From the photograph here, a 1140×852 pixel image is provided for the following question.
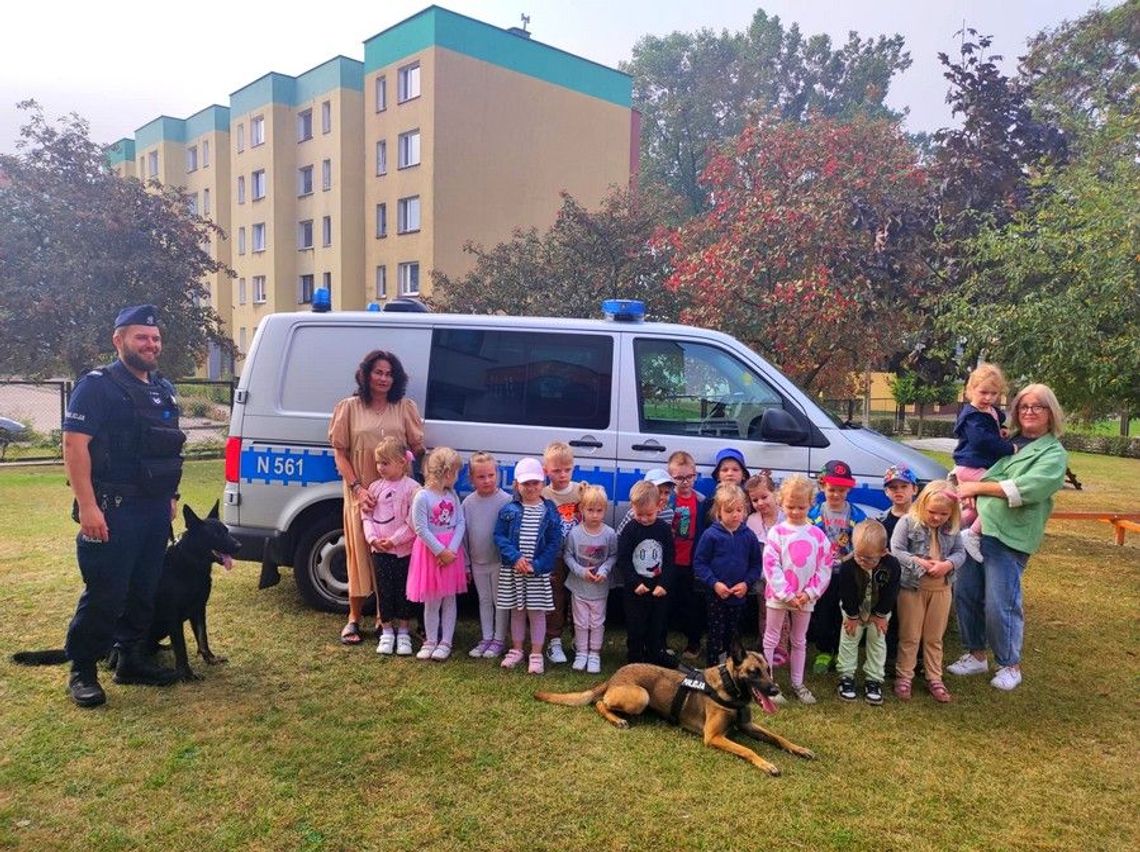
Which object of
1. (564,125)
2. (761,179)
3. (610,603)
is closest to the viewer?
(610,603)

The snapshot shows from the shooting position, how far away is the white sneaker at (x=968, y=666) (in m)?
4.73

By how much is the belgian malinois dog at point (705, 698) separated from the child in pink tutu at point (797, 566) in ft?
1.87

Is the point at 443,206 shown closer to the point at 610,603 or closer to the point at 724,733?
the point at 610,603

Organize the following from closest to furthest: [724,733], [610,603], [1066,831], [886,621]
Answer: [1066,831]
[724,733]
[886,621]
[610,603]

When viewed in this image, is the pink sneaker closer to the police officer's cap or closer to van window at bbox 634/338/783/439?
van window at bbox 634/338/783/439

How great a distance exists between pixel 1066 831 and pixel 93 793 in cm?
394

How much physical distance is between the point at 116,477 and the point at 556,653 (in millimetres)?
2606

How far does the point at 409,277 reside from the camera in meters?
27.0

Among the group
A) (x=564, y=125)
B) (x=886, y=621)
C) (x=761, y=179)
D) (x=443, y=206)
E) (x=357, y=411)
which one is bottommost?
(x=886, y=621)

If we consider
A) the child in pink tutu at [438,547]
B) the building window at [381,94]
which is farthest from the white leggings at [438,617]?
the building window at [381,94]

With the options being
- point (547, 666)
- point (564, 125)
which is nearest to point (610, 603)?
point (547, 666)

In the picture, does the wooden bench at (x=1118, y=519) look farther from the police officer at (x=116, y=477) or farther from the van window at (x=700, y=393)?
the police officer at (x=116, y=477)

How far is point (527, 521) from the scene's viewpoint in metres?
4.56

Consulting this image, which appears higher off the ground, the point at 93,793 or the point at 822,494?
the point at 822,494
